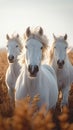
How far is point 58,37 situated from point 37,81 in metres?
3.38

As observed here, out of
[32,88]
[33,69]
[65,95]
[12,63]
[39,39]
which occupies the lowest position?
[65,95]

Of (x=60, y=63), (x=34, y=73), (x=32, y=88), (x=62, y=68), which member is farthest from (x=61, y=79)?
(x=34, y=73)

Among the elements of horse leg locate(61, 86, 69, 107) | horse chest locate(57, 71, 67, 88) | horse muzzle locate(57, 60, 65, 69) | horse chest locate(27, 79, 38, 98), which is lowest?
horse leg locate(61, 86, 69, 107)

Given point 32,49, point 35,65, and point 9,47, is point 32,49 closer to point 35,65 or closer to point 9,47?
point 35,65

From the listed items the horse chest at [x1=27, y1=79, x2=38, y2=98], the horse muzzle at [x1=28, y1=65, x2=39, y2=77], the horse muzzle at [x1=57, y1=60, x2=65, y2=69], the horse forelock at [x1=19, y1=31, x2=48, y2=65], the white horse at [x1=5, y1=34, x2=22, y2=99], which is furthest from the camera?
the white horse at [x1=5, y1=34, x2=22, y2=99]

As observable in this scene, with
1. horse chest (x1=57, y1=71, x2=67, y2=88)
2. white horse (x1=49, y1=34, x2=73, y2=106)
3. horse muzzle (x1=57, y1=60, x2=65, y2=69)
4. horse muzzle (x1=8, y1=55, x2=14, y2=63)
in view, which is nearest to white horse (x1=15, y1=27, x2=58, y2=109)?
horse muzzle (x1=57, y1=60, x2=65, y2=69)

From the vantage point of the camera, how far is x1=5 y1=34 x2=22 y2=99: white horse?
27.0 feet

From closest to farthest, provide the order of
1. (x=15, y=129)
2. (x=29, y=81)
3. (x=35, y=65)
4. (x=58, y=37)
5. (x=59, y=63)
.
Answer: (x=15, y=129) < (x=35, y=65) < (x=29, y=81) < (x=59, y=63) < (x=58, y=37)

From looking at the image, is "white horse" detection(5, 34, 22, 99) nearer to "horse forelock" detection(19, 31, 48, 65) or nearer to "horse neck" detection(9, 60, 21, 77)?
"horse neck" detection(9, 60, 21, 77)

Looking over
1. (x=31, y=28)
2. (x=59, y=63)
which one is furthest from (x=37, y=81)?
(x=59, y=63)

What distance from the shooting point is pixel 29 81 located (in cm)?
560

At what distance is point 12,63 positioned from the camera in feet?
29.2

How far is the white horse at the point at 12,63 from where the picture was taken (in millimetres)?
8242

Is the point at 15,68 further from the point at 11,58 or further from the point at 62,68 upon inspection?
the point at 62,68
